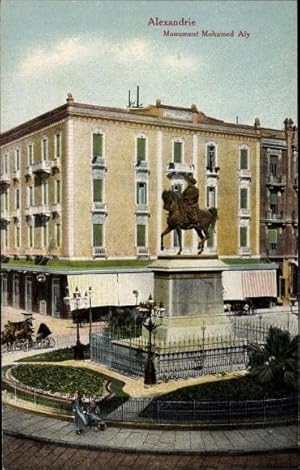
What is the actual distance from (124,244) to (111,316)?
797 mm

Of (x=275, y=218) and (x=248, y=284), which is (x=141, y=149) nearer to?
(x=275, y=218)

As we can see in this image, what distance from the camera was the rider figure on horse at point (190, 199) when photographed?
20.2 ft

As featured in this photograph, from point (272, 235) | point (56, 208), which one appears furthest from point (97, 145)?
point (272, 235)

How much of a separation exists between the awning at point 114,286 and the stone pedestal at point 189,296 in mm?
131

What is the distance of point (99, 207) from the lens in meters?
6.25

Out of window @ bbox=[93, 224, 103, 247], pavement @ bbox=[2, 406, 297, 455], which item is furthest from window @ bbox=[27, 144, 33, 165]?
pavement @ bbox=[2, 406, 297, 455]

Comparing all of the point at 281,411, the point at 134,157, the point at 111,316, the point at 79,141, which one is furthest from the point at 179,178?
the point at 281,411

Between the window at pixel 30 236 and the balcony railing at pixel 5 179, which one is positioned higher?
the balcony railing at pixel 5 179

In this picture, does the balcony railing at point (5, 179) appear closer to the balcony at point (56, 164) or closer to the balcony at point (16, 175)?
the balcony at point (16, 175)

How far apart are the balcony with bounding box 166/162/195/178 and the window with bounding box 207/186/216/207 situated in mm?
282

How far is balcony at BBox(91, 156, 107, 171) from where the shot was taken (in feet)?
20.3

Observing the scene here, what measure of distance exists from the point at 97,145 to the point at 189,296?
1.88 m

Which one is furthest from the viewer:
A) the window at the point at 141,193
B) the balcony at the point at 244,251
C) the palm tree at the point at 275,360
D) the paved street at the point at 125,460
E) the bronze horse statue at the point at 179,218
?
the balcony at the point at 244,251

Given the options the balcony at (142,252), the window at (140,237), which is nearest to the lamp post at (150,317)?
the balcony at (142,252)
